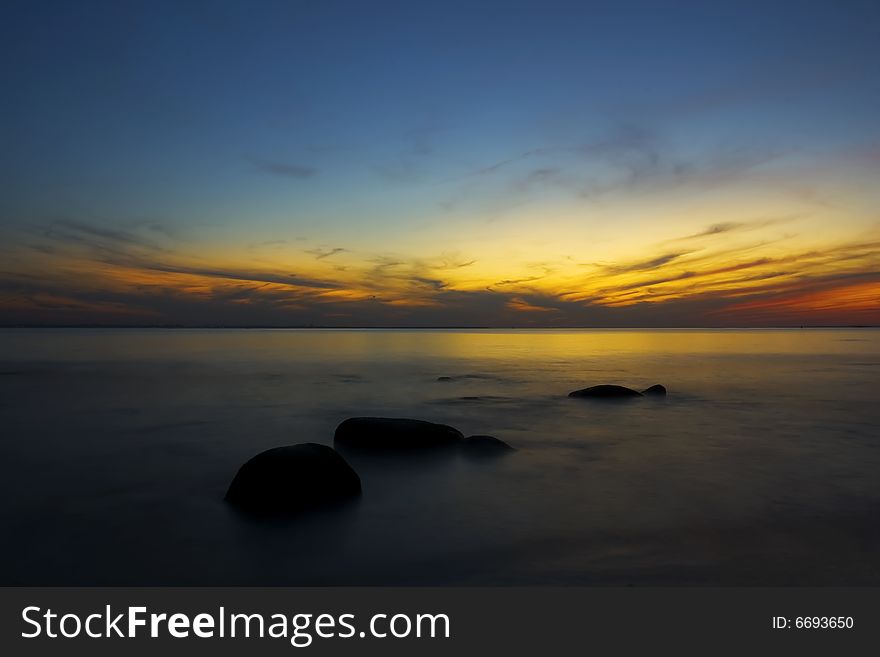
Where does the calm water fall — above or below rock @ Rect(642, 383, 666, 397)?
below

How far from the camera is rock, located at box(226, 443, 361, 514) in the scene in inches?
351

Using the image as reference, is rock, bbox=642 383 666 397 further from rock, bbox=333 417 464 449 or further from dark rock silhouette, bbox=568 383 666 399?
rock, bbox=333 417 464 449

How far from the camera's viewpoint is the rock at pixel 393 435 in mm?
13391

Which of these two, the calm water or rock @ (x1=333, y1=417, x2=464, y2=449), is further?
rock @ (x1=333, y1=417, x2=464, y2=449)

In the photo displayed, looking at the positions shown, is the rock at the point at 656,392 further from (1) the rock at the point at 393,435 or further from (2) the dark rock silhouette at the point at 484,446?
(1) the rock at the point at 393,435

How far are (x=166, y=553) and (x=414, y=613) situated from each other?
3883 millimetres

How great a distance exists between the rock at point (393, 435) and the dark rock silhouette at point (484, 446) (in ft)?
1.08

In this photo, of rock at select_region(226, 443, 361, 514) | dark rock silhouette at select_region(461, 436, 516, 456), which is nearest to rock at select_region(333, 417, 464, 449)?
dark rock silhouette at select_region(461, 436, 516, 456)

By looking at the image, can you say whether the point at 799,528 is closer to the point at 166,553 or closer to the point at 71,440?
the point at 166,553

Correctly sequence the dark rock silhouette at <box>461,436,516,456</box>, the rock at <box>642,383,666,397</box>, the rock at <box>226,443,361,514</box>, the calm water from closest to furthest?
1. the calm water
2. the rock at <box>226,443,361,514</box>
3. the dark rock silhouette at <box>461,436,516,456</box>
4. the rock at <box>642,383,666,397</box>

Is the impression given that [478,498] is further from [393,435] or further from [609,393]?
[609,393]

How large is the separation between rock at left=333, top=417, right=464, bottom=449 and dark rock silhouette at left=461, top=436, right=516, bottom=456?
330 mm

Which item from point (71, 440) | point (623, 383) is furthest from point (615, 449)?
point (623, 383)

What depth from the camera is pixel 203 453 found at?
45.2 feet
